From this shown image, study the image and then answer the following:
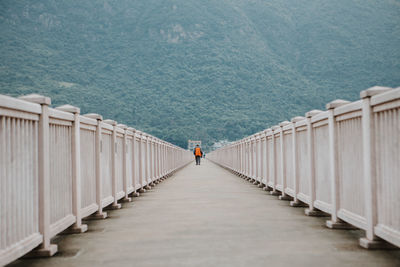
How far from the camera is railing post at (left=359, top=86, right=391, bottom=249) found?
15.6 ft

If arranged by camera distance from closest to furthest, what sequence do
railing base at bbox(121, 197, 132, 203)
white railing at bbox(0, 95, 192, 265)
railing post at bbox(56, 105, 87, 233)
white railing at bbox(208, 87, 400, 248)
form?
Result: white railing at bbox(0, 95, 192, 265)
white railing at bbox(208, 87, 400, 248)
railing post at bbox(56, 105, 87, 233)
railing base at bbox(121, 197, 132, 203)

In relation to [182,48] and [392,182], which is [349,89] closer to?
[182,48]

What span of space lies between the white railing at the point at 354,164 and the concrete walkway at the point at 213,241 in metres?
0.27

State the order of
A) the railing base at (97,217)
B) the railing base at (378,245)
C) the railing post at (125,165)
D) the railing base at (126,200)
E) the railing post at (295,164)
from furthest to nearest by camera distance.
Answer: the railing base at (126,200), the railing post at (125,165), the railing post at (295,164), the railing base at (97,217), the railing base at (378,245)

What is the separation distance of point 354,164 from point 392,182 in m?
1.13

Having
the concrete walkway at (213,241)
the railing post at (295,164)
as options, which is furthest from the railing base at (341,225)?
the railing post at (295,164)

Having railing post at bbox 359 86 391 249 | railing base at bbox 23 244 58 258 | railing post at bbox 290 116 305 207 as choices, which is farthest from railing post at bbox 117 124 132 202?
railing post at bbox 359 86 391 249

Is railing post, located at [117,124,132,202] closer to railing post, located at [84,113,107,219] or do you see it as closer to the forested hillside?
railing post, located at [84,113,107,219]

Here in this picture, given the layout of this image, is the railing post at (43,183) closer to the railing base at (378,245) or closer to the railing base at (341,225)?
the railing base at (378,245)

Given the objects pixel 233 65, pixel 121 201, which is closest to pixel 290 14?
pixel 233 65

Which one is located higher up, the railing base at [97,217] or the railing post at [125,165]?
the railing post at [125,165]

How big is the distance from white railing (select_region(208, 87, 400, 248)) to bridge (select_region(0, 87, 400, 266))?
0.01 meters

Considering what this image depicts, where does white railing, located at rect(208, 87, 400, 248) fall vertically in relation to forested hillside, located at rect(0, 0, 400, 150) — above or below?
below

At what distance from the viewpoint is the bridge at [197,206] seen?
430 centimetres
